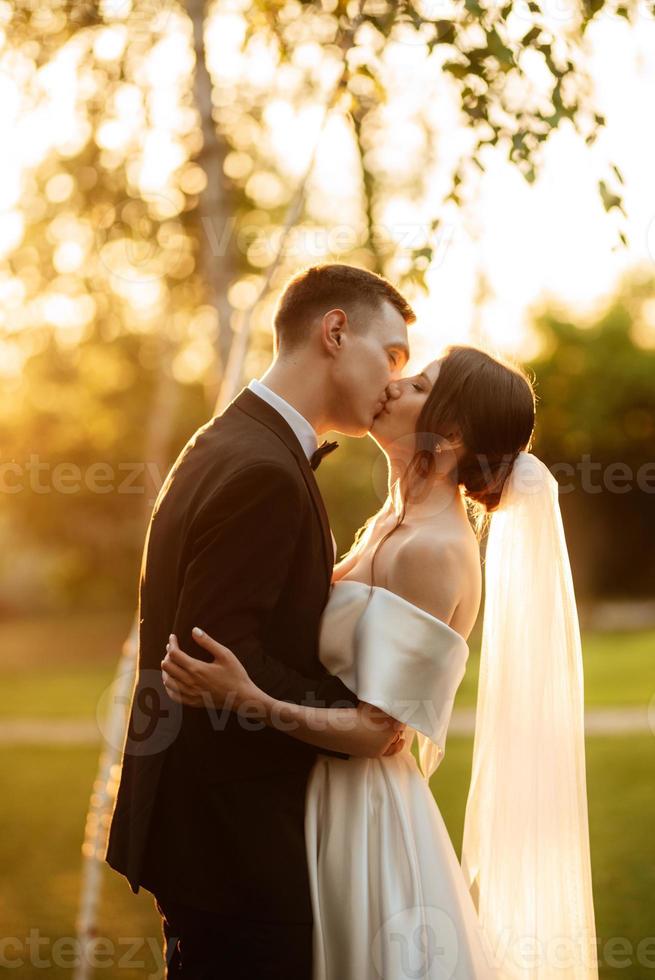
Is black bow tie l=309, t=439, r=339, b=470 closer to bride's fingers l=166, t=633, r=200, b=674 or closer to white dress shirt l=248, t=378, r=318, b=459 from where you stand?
white dress shirt l=248, t=378, r=318, b=459

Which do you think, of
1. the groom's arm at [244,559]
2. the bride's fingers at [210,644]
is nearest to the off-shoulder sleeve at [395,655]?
the groom's arm at [244,559]

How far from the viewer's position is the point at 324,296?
2.91m

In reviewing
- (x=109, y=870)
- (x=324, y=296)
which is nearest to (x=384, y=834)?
(x=324, y=296)

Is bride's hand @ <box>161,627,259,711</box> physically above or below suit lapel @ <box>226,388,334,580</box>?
below

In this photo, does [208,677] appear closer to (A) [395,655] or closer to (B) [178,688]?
(B) [178,688]

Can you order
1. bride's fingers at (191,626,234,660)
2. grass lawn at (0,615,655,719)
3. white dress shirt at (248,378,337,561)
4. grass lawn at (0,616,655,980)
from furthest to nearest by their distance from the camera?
grass lawn at (0,615,655,719)
grass lawn at (0,616,655,980)
white dress shirt at (248,378,337,561)
bride's fingers at (191,626,234,660)

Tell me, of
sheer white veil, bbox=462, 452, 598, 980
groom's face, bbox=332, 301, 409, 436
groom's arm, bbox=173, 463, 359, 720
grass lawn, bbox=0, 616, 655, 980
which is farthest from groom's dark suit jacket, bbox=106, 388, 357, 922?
grass lawn, bbox=0, 616, 655, 980

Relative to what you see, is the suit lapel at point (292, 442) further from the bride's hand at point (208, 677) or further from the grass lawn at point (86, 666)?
the grass lawn at point (86, 666)

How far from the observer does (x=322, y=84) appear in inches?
175

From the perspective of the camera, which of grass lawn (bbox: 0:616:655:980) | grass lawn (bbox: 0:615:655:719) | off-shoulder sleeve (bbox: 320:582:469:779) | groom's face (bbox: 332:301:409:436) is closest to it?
off-shoulder sleeve (bbox: 320:582:469:779)

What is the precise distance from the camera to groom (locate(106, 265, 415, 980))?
8.16 ft

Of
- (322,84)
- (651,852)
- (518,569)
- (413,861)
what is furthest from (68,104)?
(651,852)

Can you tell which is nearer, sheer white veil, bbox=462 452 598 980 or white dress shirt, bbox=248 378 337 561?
white dress shirt, bbox=248 378 337 561

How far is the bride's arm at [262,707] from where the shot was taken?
2.46 meters
